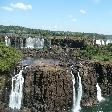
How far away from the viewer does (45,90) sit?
50.2m

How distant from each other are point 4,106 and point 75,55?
36.5 m

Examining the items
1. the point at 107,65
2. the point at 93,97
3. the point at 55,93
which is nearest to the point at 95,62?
the point at 107,65

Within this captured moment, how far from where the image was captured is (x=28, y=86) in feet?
167

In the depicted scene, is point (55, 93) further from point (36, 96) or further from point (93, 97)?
point (93, 97)

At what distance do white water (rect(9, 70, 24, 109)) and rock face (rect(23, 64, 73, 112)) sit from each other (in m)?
1.00

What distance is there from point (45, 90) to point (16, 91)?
5.01 meters

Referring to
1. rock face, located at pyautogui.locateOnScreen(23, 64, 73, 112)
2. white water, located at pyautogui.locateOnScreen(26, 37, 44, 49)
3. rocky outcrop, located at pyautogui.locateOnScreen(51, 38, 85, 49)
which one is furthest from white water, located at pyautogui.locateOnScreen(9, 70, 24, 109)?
rocky outcrop, located at pyautogui.locateOnScreen(51, 38, 85, 49)

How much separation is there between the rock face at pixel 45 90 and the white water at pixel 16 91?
998mm

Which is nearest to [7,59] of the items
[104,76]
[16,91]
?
[16,91]

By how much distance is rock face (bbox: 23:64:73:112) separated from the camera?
50000 mm

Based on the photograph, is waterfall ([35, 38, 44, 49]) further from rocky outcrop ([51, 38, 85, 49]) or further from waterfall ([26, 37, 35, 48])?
rocky outcrop ([51, 38, 85, 49])

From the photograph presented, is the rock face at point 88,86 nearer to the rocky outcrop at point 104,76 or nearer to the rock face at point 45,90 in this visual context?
the rocky outcrop at point 104,76

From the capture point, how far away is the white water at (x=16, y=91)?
51125 mm

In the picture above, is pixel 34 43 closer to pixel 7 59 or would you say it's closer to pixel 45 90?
pixel 7 59
